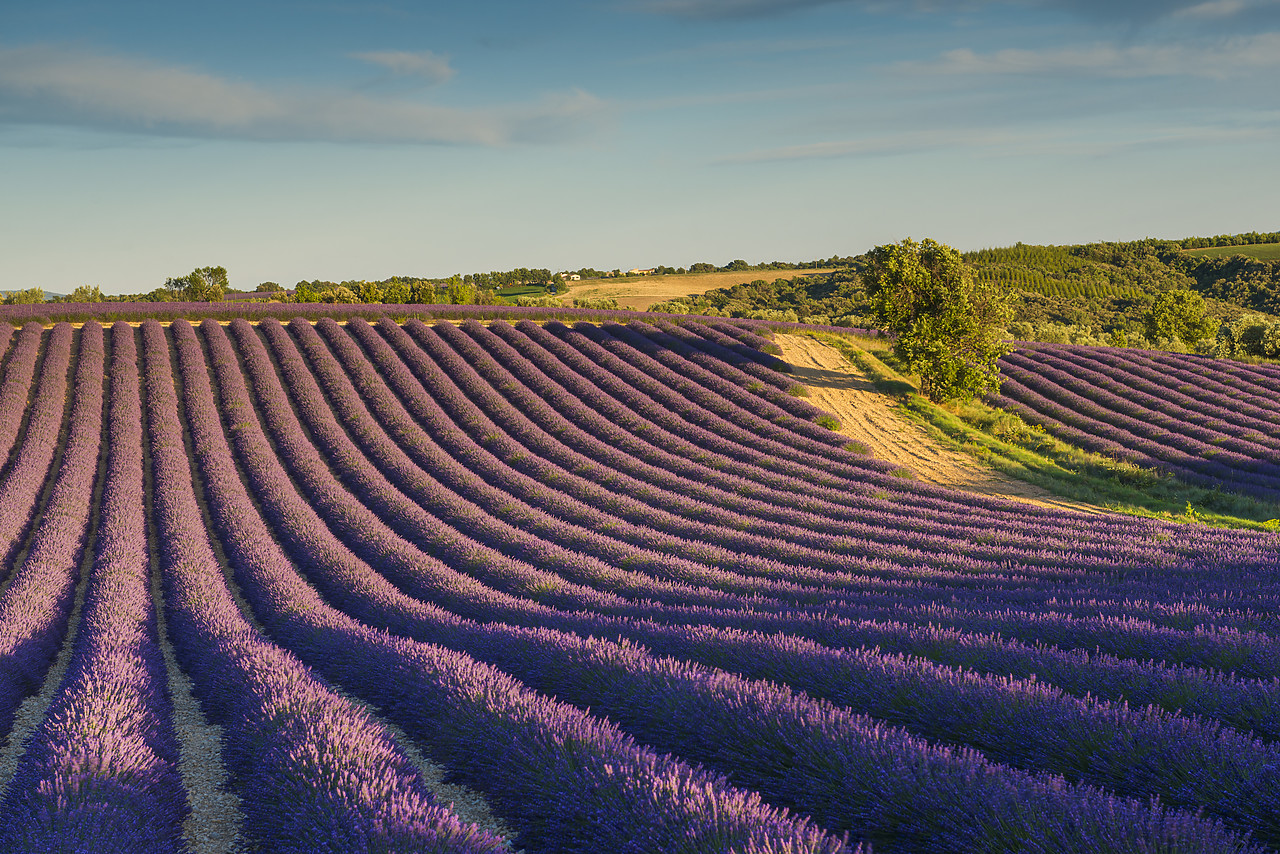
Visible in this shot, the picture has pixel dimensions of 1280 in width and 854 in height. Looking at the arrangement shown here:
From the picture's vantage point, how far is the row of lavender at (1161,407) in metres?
19.4

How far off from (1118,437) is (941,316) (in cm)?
658

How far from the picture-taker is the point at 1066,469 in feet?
65.7

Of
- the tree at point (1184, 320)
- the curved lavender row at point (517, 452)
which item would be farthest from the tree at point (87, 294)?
the tree at point (1184, 320)

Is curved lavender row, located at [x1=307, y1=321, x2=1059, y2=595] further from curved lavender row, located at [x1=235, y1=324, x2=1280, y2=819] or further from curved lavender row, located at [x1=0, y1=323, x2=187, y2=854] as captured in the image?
curved lavender row, located at [x1=0, y1=323, x2=187, y2=854]

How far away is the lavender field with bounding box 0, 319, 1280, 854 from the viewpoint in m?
3.08

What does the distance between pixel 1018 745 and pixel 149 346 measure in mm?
30175

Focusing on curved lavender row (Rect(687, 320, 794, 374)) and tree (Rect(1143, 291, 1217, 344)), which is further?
tree (Rect(1143, 291, 1217, 344))

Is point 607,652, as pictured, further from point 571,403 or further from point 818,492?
point 571,403

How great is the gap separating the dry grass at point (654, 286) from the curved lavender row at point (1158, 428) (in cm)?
3921

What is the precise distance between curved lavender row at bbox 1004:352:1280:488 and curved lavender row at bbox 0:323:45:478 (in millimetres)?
29950

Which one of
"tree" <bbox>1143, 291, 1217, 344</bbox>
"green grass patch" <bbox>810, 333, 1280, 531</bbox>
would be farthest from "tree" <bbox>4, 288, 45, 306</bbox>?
"tree" <bbox>1143, 291, 1217, 344</bbox>

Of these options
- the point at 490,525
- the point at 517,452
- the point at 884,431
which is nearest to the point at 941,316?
the point at 884,431

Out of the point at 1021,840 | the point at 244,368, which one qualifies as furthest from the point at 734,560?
the point at 244,368

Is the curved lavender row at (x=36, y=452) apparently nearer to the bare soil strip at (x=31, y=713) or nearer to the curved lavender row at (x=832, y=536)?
the bare soil strip at (x=31, y=713)
